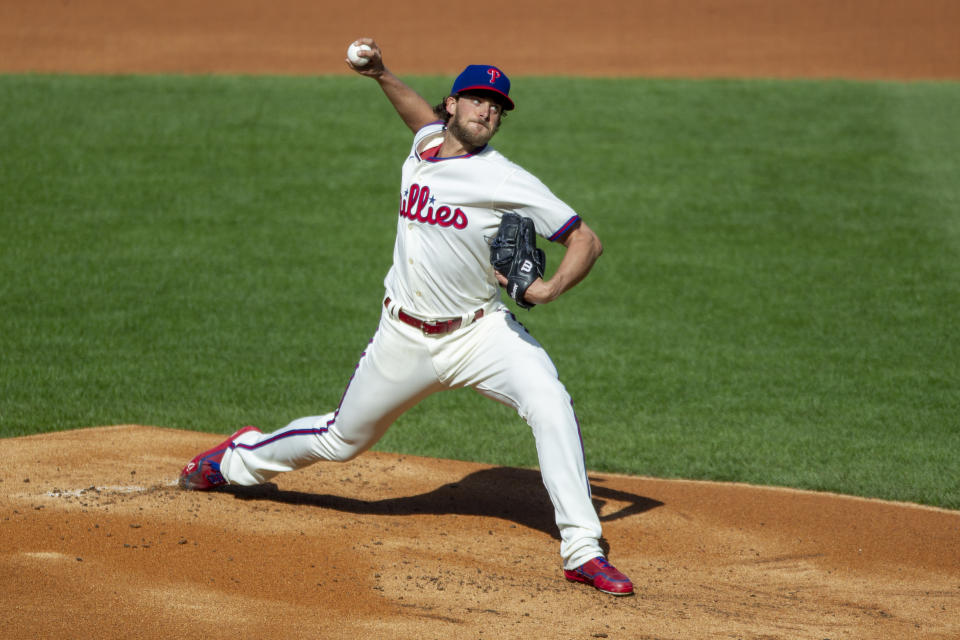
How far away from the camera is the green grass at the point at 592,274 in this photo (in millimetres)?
7582

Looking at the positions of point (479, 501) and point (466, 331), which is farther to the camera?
point (479, 501)

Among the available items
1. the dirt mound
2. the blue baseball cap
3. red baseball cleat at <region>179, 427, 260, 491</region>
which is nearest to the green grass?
the dirt mound

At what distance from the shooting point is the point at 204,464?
5523 mm

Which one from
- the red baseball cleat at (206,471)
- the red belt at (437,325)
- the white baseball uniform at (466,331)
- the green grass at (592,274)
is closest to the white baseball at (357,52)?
the white baseball uniform at (466,331)

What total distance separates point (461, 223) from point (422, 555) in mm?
1483

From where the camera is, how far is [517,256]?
4.57 meters

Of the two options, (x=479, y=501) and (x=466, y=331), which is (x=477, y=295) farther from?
(x=479, y=501)

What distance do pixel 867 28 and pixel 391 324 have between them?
60.1 ft

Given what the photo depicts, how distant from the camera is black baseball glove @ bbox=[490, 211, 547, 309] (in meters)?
4.54

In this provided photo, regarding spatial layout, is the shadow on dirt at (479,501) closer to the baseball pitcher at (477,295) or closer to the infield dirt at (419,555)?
the infield dirt at (419,555)

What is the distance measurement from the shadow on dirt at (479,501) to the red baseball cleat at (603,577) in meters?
0.78

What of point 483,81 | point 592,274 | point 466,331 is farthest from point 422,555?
point 592,274

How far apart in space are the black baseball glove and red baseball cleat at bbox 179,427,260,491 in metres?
1.70

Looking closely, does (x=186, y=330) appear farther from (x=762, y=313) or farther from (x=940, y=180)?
(x=940, y=180)
